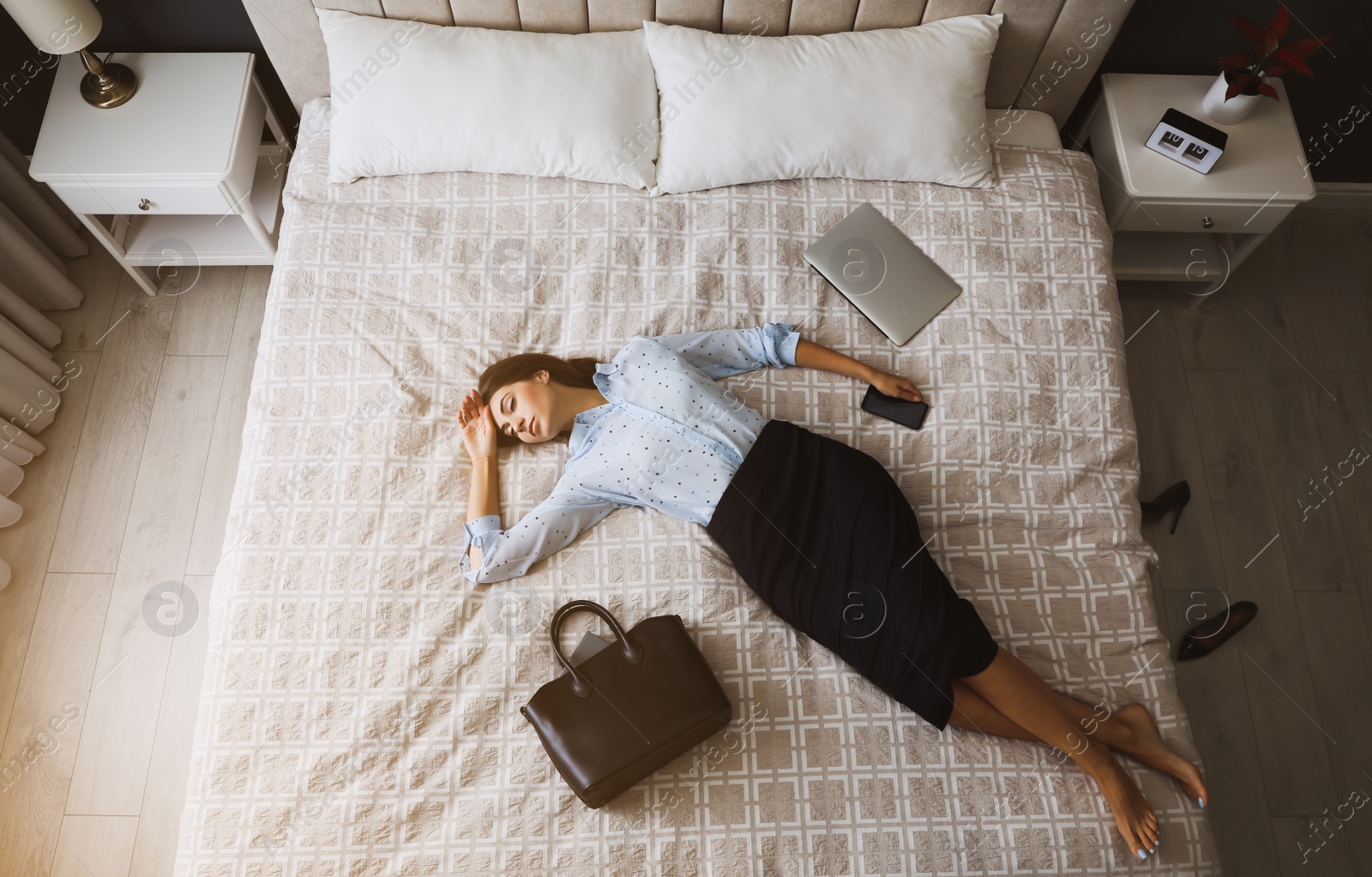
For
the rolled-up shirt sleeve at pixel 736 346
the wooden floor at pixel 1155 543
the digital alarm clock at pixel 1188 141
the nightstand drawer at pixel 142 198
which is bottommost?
the wooden floor at pixel 1155 543

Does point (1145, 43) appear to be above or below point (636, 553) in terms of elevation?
above

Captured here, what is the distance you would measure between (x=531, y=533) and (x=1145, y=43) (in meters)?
2.24

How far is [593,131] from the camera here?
78.6 inches

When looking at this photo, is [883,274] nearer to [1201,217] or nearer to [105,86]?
[1201,217]

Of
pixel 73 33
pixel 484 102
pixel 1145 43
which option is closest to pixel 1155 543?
pixel 1145 43

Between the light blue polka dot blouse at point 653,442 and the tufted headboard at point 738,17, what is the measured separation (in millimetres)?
860

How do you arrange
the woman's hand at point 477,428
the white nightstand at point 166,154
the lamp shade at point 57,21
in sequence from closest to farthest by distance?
1. the woman's hand at point 477,428
2. the lamp shade at point 57,21
3. the white nightstand at point 166,154

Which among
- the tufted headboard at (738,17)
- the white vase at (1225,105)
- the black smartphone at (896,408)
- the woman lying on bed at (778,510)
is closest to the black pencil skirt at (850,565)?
the woman lying on bed at (778,510)

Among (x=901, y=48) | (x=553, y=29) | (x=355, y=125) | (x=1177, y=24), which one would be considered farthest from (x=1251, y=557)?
Result: (x=355, y=125)

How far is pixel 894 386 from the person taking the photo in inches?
72.0

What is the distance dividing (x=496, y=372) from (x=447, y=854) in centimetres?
96

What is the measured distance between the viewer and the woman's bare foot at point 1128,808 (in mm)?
1476

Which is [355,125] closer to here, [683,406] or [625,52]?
[625,52]

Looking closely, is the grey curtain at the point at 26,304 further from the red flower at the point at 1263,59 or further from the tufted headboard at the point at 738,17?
the red flower at the point at 1263,59
